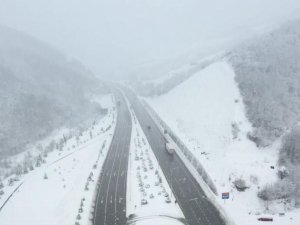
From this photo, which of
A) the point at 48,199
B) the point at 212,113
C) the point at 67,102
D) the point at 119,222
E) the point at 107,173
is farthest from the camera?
the point at 67,102

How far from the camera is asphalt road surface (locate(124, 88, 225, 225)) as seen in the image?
54.2 m

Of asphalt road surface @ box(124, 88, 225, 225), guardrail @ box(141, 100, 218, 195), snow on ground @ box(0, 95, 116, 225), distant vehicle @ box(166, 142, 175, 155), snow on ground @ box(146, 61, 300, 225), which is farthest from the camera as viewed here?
distant vehicle @ box(166, 142, 175, 155)

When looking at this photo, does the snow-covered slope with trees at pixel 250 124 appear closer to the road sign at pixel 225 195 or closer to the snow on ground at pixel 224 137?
the snow on ground at pixel 224 137

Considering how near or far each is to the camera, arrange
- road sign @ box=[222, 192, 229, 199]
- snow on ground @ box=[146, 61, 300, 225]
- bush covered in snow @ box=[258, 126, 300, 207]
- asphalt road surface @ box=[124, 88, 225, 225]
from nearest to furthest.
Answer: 1. asphalt road surface @ box=[124, 88, 225, 225]
2. bush covered in snow @ box=[258, 126, 300, 207]
3. snow on ground @ box=[146, 61, 300, 225]
4. road sign @ box=[222, 192, 229, 199]

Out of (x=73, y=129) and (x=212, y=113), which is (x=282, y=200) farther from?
(x=73, y=129)

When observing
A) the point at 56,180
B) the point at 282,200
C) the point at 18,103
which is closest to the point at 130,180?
the point at 56,180

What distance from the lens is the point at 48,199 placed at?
63875 mm

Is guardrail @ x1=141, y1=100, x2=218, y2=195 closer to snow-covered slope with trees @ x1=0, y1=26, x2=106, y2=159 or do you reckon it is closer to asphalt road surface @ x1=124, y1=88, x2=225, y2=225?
asphalt road surface @ x1=124, y1=88, x2=225, y2=225

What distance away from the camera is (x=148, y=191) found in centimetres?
6462

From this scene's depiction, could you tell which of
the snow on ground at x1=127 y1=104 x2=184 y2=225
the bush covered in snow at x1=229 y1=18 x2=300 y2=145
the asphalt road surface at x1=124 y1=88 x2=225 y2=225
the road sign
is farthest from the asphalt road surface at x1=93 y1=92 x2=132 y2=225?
the bush covered in snow at x1=229 y1=18 x2=300 y2=145

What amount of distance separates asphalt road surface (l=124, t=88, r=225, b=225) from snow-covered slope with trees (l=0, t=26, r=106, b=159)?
46.2 meters

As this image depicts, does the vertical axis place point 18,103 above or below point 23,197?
above

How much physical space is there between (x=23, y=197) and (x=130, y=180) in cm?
2243

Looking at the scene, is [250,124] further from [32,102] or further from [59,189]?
[32,102]
